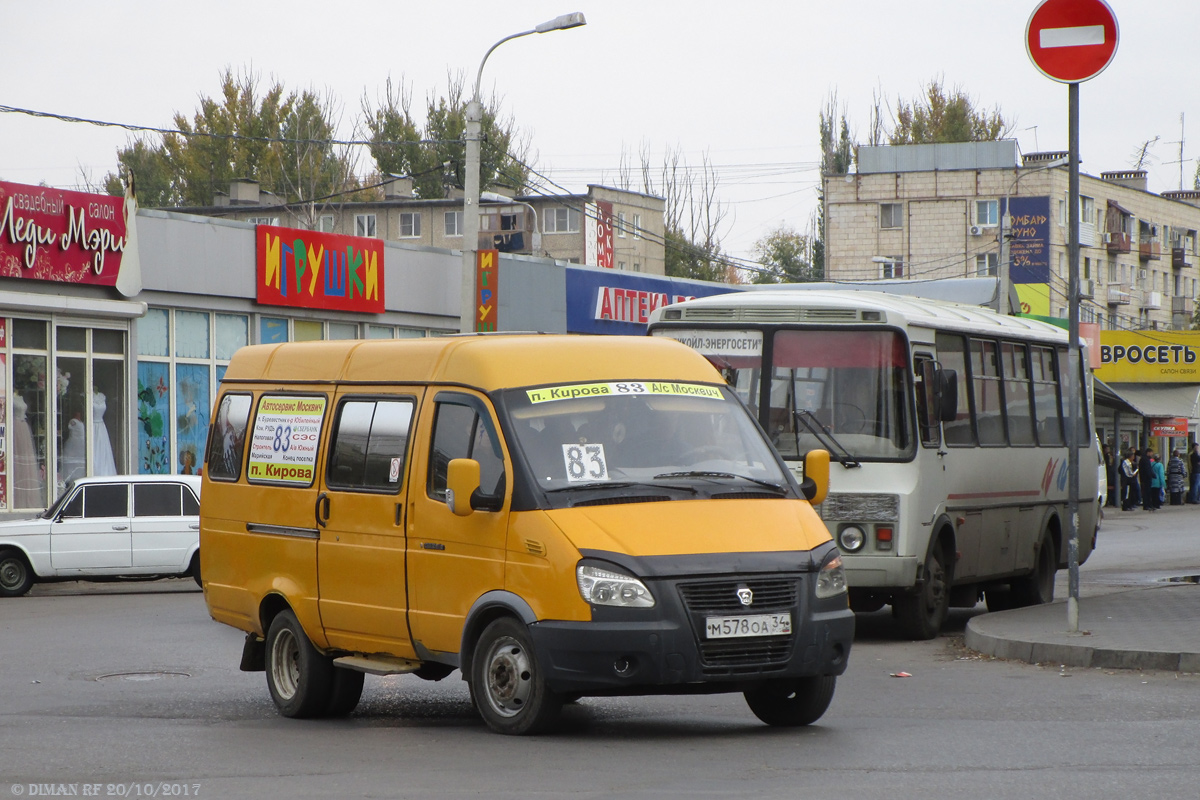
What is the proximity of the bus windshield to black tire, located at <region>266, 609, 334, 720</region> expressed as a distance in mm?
5345

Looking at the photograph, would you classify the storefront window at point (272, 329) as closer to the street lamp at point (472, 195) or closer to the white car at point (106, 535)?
the street lamp at point (472, 195)

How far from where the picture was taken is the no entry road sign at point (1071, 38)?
12.8 metres

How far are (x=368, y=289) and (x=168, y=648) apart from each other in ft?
55.9

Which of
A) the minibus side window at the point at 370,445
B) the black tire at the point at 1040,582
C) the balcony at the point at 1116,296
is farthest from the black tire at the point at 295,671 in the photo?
the balcony at the point at 1116,296

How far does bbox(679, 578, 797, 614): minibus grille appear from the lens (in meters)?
8.19

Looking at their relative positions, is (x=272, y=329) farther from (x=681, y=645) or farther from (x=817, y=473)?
(x=681, y=645)

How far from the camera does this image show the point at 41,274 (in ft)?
80.6

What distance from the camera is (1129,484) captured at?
47.7 meters

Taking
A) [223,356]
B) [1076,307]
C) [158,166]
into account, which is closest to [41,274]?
[223,356]

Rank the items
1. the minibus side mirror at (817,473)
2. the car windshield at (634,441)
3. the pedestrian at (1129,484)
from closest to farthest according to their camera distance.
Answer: the car windshield at (634,441) → the minibus side mirror at (817,473) → the pedestrian at (1129,484)

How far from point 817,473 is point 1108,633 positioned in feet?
16.4

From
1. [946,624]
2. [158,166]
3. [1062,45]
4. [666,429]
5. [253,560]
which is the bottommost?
[946,624]

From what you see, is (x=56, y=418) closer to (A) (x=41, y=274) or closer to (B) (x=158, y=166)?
(A) (x=41, y=274)

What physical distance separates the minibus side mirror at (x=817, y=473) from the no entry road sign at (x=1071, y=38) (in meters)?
5.09
